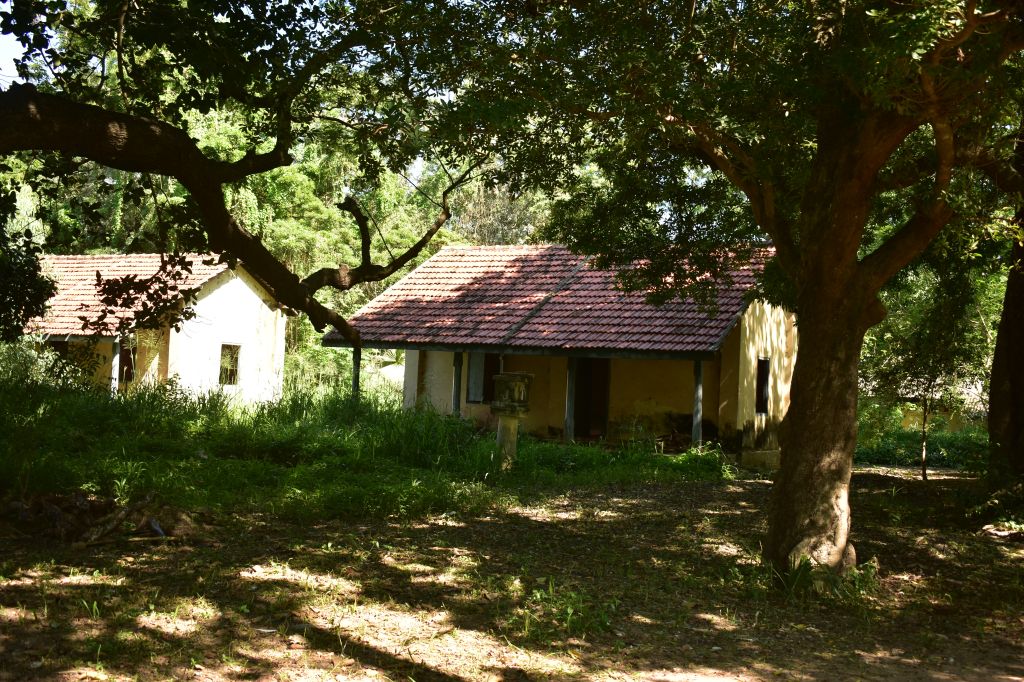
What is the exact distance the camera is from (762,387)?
858 inches

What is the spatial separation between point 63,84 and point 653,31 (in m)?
5.62

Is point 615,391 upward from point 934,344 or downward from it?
downward

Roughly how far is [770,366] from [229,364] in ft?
47.4

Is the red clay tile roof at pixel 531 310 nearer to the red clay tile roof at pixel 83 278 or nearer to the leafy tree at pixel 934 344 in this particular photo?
the leafy tree at pixel 934 344

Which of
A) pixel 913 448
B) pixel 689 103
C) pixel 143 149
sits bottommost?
pixel 913 448

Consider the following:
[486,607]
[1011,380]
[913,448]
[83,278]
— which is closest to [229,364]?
[83,278]

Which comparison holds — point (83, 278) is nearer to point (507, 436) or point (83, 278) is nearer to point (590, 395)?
point (590, 395)

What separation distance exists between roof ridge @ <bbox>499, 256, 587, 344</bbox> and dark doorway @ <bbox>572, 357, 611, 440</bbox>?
5.33 feet

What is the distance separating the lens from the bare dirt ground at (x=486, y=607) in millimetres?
5246

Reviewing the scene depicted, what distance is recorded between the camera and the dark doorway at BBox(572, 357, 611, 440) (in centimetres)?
2183

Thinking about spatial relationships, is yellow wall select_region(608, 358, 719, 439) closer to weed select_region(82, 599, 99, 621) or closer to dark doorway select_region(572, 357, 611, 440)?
dark doorway select_region(572, 357, 611, 440)

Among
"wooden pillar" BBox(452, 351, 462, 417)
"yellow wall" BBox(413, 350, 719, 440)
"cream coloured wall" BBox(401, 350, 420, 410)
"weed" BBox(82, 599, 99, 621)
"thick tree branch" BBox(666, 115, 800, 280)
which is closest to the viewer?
"weed" BBox(82, 599, 99, 621)

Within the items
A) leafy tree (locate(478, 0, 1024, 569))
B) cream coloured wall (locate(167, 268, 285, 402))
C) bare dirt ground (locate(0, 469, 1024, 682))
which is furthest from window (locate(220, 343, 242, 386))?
leafy tree (locate(478, 0, 1024, 569))

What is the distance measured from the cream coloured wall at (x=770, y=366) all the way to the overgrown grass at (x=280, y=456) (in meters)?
3.72
